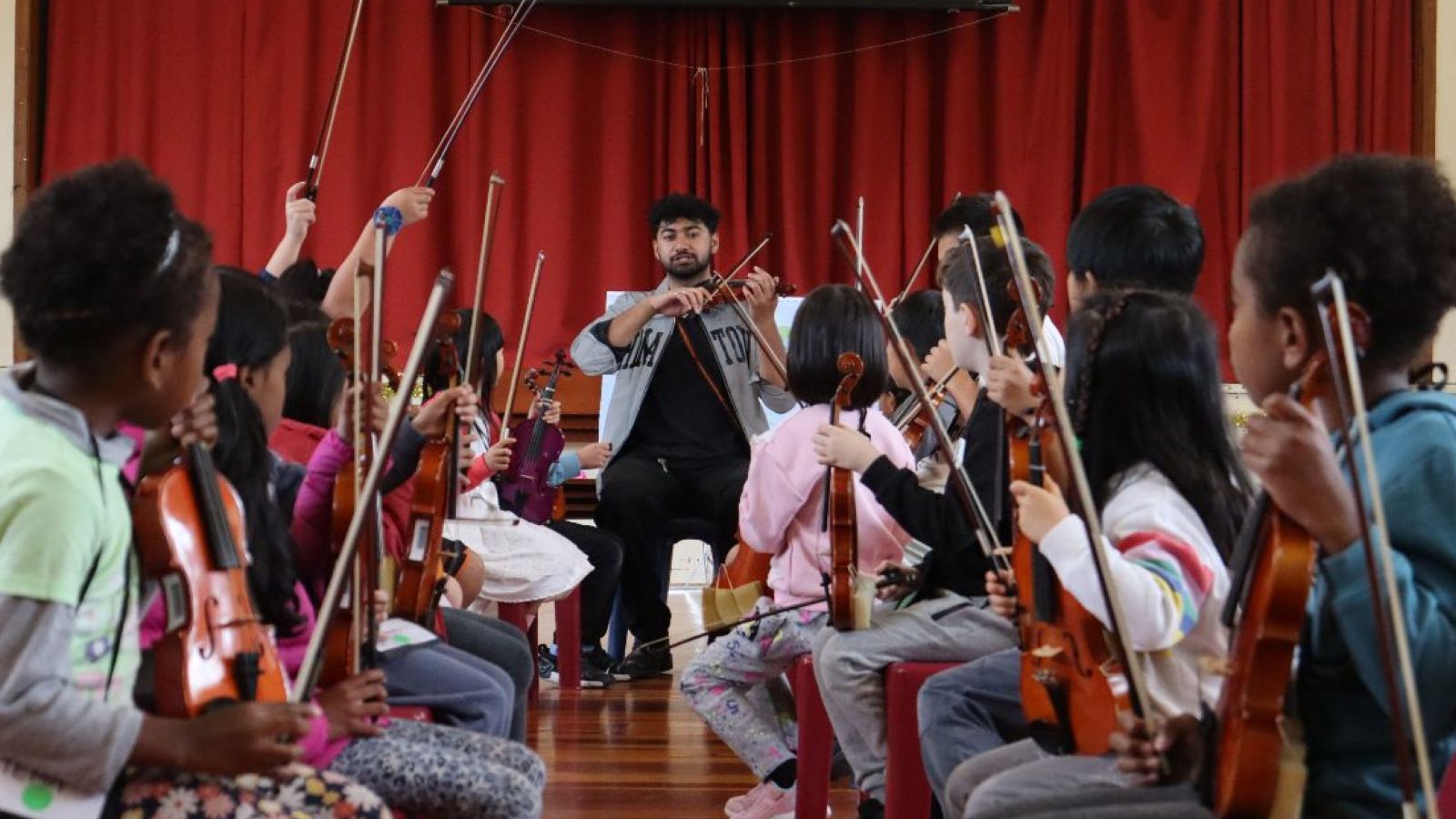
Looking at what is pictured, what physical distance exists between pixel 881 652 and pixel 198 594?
1307mm

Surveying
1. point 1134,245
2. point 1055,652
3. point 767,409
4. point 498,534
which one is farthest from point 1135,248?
point 767,409

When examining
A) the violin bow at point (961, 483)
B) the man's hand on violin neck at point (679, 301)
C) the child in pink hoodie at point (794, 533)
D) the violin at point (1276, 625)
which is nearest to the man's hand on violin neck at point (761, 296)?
the man's hand on violin neck at point (679, 301)

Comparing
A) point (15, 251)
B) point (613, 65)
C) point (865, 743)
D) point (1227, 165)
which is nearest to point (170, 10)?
point (613, 65)

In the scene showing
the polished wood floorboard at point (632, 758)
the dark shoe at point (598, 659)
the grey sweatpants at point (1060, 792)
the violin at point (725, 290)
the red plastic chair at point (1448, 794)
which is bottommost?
the polished wood floorboard at point (632, 758)

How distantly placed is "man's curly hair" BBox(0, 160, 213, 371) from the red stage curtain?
4.64 metres

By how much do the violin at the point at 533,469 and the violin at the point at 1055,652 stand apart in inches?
96.4

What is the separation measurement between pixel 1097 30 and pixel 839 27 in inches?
37.6

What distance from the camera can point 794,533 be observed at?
300 centimetres

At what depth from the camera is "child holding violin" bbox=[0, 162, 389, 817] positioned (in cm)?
129

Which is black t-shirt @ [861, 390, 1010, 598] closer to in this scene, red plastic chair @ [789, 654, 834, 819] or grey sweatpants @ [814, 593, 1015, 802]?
grey sweatpants @ [814, 593, 1015, 802]

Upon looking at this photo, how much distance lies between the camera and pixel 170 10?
599 cm

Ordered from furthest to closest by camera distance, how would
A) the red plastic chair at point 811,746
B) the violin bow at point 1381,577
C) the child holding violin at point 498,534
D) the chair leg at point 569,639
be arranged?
1. the chair leg at point 569,639
2. the child holding violin at point 498,534
3. the red plastic chair at point 811,746
4. the violin bow at point 1381,577

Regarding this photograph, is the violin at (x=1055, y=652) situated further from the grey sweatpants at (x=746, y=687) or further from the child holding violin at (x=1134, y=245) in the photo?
the grey sweatpants at (x=746, y=687)

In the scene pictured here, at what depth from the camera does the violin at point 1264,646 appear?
131cm
